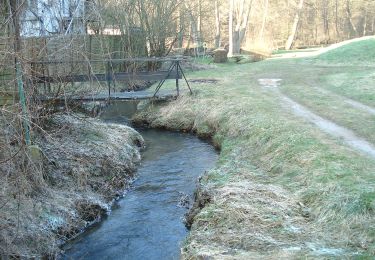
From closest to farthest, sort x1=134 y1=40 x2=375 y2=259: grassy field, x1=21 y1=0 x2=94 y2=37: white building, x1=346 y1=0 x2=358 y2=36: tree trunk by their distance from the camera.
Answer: x1=134 y1=40 x2=375 y2=259: grassy field < x1=21 y1=0 x2=94 y2=37: white building < x1=346 y1=0 x2=358 y2=36: tree trunk

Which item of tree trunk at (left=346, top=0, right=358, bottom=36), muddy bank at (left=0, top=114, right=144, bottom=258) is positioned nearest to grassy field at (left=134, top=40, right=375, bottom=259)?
muddy bank at (left=0, top=114, right=144, bottom=258)

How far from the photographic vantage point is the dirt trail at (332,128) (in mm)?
9883

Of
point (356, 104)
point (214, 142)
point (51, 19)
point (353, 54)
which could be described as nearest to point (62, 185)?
point (51, 19)

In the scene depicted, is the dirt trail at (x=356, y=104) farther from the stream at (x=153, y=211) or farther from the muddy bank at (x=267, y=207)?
the stream at (x=153, y=211)

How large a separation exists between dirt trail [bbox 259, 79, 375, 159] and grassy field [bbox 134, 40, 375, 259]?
21 cm

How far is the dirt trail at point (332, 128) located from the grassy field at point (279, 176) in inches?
8.1

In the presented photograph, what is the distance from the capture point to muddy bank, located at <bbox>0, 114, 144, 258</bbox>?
23.6ft

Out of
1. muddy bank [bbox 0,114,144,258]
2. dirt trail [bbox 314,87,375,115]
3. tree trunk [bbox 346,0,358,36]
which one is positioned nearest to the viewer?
muddy bank [bbox 0,114,144,258]

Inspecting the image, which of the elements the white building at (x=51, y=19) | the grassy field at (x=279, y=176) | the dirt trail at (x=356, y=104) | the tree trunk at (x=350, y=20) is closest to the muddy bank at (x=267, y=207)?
the grassy field at (x=279, y=176)

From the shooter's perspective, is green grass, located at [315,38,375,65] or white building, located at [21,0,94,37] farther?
green grass, located at [315,38,375,65]

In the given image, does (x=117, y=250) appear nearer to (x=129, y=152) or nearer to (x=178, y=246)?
(x=178, y=246)

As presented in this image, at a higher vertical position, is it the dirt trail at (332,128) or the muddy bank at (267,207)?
the dirt trail at (332,128)

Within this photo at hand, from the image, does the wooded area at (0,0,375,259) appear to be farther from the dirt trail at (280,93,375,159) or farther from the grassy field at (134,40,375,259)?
the dirt trail at (280,93,375,159)

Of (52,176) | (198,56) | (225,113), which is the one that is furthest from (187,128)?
(198,56)
